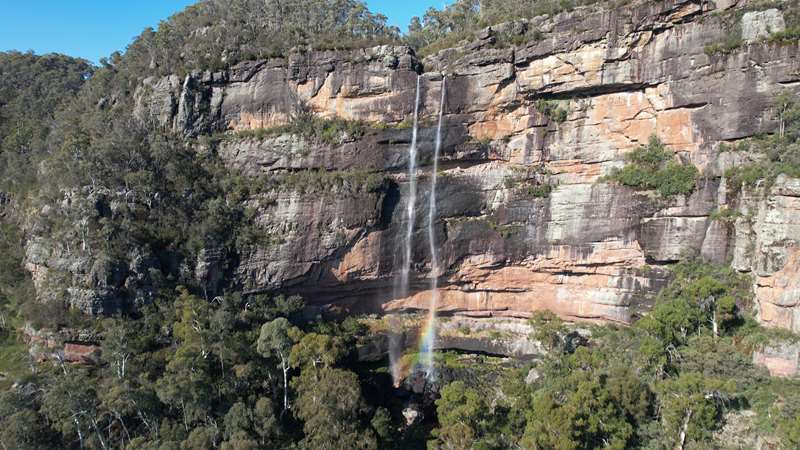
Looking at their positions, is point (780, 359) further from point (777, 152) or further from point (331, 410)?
point (331, 410)

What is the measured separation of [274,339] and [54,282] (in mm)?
10644

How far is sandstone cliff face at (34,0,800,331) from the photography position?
19.5 metres

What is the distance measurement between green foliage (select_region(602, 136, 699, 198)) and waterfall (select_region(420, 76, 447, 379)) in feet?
28.0

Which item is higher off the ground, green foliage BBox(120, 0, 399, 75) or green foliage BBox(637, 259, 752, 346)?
green foliage BBox(120, 0, 399, 75)

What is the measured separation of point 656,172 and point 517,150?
6.42 meters

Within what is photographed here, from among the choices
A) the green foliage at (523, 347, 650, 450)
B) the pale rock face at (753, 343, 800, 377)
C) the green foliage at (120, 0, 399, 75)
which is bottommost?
the green foliage at (523, 347, 650, 450)

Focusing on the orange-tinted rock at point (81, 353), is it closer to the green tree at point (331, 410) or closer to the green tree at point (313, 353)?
the green tree at point (313, 353)

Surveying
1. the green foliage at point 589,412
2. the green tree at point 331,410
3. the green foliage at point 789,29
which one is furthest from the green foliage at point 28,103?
the green foliage at point 789,29

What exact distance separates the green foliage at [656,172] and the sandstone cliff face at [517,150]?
1.31 ft

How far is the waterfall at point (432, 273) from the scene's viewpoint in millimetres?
24031

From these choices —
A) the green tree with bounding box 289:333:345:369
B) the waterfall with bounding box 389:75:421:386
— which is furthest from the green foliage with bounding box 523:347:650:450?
the waterfall with bounding box 389:75:421:386

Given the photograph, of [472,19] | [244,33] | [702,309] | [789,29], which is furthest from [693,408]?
[244,33]

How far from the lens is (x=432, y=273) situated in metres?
24.7

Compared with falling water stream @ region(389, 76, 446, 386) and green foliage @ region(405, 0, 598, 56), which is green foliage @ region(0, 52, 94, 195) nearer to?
falling water stream @ region(389, 76, 446, 386)
